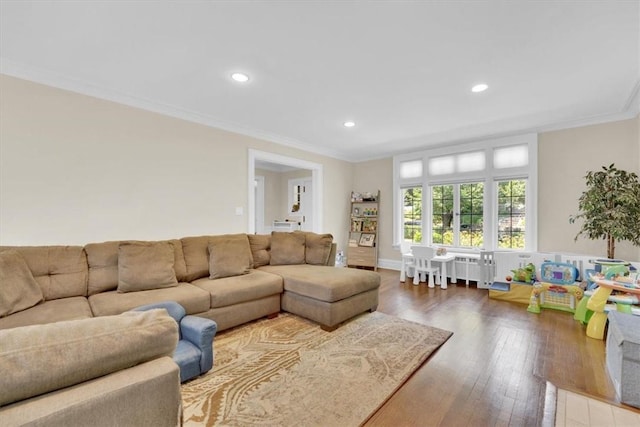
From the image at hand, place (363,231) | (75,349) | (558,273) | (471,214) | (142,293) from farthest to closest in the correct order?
1. (363,231)
2. (471,214)
3. (558,273)
4. (142,293)
5. (75,349)

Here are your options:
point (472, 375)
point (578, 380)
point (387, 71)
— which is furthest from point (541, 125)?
point (472, 375)

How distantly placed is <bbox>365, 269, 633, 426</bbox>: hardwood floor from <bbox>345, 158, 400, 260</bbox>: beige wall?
2642 millimetres

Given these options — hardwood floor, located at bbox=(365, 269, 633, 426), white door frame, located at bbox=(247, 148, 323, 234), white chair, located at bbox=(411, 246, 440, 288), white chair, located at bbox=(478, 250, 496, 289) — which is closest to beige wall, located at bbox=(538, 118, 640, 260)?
white chair, located at bbox=(478, 250, 496, 289)

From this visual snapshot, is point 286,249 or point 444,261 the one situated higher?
point 286,249

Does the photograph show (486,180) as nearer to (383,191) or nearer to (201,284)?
(383,191)

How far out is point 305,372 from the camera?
7.23 feet

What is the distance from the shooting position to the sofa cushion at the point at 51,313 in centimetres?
195

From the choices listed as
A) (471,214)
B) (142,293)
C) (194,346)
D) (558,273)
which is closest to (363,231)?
(471,214)

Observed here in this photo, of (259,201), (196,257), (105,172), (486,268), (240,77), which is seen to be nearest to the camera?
(240,77)

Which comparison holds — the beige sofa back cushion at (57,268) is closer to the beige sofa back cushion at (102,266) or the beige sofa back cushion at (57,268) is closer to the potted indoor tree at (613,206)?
the beige sofa back cushion at (102,266)

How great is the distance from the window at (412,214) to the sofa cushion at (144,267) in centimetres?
462

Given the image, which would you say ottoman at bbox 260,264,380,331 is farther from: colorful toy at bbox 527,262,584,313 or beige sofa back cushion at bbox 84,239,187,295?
colorful toy at bbox 527,262,584,313

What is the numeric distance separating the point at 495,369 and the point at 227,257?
2.89 meters

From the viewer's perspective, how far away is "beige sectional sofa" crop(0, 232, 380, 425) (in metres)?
0.76
